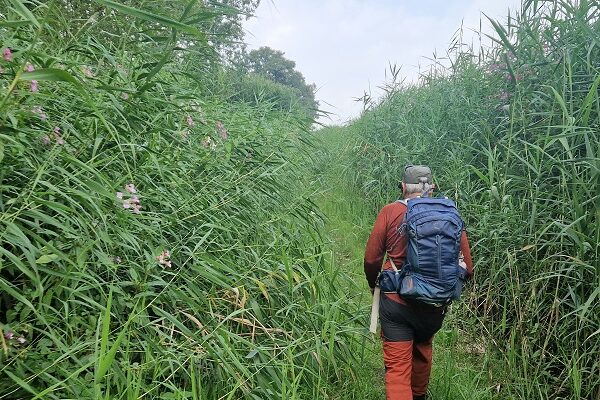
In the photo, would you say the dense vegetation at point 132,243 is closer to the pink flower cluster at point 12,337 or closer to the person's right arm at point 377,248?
the pink flower cluster at point 12,337

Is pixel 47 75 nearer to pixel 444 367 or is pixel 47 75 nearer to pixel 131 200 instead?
pixel 131 200

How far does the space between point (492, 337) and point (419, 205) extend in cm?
139

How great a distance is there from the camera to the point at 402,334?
2.78 metres

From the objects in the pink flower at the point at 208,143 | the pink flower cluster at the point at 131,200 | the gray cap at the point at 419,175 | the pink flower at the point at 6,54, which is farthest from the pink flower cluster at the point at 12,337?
the gray cap at the point at 419,175

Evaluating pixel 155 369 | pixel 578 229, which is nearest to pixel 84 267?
pixel 155 369

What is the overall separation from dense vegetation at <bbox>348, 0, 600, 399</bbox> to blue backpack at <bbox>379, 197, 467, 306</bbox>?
658 millimetres

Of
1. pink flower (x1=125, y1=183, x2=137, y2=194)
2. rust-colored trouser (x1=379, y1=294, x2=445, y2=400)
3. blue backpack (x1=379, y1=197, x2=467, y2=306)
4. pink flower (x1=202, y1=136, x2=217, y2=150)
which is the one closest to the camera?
pink flower (x1=125, y1=183, x2=137, y2=194)

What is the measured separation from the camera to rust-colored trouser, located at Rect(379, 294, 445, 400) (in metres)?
2.73

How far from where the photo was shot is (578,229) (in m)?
2.84

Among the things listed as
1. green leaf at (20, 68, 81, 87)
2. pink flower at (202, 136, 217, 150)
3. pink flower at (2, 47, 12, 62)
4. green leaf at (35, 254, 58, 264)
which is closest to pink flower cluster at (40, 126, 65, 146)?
pink flower at (2, 47, 12, 62)

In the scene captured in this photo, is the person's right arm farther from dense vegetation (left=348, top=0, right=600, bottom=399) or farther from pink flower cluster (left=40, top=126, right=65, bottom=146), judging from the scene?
pink flower cluster (left=40, top=126, right=65, bottom=146)

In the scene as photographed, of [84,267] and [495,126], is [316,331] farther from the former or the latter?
[495,126]

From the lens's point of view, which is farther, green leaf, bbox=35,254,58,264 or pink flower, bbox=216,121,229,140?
pink flower, bbox=216,121,229,140

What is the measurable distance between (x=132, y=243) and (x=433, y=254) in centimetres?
150
